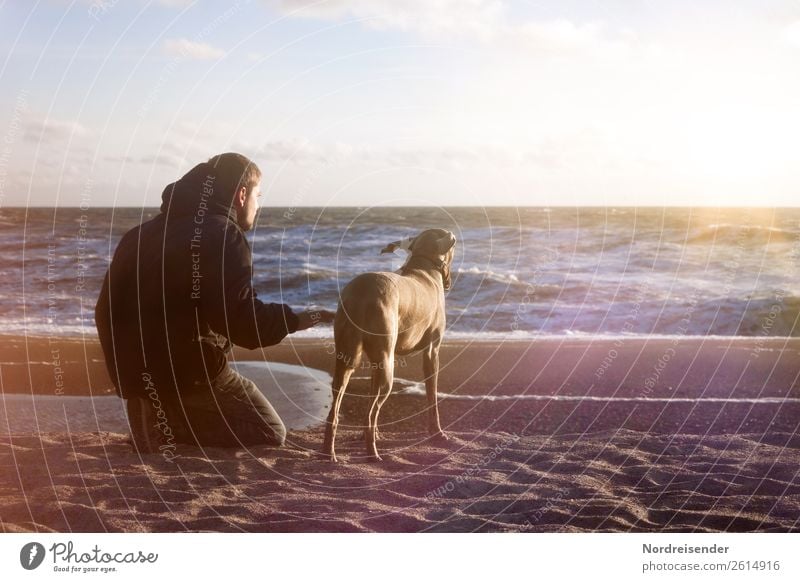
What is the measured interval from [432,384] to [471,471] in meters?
1.05

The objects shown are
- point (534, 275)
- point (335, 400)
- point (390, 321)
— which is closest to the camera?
point (390, 321)

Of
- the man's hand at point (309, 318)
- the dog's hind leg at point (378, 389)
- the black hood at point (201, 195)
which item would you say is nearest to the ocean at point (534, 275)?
the black hood at point (201, 195)

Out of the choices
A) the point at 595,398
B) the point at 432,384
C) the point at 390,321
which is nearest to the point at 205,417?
the point at 390,321

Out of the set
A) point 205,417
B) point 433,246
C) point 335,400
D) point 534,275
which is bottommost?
point 205,417

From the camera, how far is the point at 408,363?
11656mm

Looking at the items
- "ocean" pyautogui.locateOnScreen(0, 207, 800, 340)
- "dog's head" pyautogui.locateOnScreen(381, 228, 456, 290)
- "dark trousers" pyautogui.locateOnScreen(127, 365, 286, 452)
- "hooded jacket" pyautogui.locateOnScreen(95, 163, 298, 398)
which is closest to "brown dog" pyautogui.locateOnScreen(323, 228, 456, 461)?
"dog's head" pyautogui.locateOnScreen(381, 228, 456, 290)

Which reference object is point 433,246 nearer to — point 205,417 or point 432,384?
point 432,384

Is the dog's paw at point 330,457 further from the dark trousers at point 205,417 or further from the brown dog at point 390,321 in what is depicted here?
the dark trousers at point 205,417

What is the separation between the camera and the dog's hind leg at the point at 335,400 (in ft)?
22.9

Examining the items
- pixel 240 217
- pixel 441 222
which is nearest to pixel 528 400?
pixel 240 217

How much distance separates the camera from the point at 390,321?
7008 millimetres

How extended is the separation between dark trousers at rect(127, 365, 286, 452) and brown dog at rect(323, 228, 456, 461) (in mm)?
717

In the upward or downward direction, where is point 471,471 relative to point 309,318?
downward
